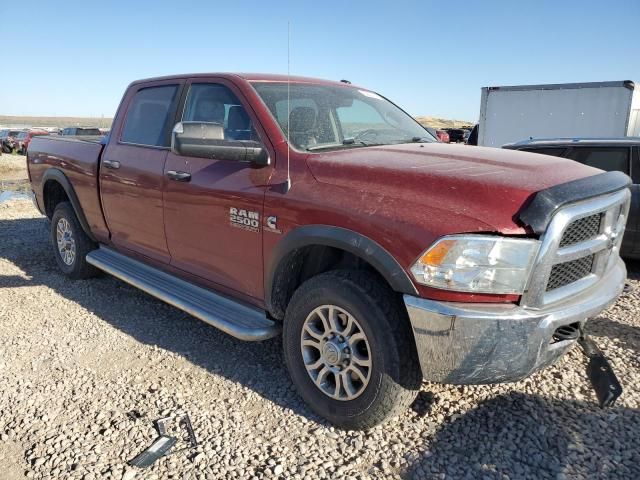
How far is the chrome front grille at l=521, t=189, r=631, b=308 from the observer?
229 cm

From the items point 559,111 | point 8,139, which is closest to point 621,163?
point 559,111

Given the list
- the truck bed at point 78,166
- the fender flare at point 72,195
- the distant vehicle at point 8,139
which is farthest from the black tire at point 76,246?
the distant vehicle at point 8,139

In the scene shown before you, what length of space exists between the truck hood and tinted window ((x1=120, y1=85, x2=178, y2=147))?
1639mm

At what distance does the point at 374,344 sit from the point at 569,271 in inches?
41.3

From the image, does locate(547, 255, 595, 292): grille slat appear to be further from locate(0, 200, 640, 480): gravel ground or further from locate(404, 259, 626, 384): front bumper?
locate(0, 200, 640, 480): gravel ground

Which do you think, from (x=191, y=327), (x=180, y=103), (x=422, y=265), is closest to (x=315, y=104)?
(x=180, y=103)

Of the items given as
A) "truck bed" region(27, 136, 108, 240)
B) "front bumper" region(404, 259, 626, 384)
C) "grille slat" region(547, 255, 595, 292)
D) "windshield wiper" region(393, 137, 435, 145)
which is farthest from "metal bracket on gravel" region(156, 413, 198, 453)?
"truck bed" region(27, 136, 108, 240)

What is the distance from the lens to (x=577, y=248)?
Answer: 251cm

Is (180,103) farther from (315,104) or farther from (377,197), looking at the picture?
(377,197)

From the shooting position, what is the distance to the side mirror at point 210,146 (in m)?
2.96

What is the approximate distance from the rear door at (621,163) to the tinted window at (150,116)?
466 centimetres

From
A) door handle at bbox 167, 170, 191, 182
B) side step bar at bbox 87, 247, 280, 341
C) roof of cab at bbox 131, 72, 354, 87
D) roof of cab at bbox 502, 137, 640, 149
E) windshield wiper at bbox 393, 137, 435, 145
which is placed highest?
roof of cab at bbox 131, 72, 354, 87

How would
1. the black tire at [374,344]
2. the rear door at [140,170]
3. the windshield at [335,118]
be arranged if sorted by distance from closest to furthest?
1. the black tire at [374,344]
2. the windshield at [335,118]
3. the rear door at [140,170]

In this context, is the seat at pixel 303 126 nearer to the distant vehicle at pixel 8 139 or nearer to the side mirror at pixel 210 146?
the side mirror at pixel 210 146
